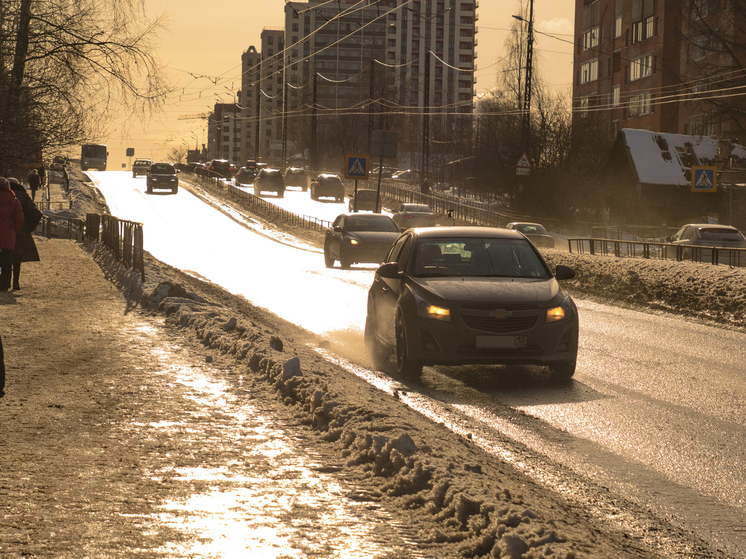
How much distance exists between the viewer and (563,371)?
9633mm

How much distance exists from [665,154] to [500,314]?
47.6 m

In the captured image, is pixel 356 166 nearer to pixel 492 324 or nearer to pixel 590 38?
pixel 492 324

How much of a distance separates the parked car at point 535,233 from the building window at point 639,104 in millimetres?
35155

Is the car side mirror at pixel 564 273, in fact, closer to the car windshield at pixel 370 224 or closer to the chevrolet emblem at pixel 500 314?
the chevrolet emblem at pixel 500 314

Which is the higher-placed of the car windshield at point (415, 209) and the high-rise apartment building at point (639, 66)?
the high-rise apartment building at point (639, 66)

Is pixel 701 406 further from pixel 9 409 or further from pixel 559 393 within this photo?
pixel 9 409

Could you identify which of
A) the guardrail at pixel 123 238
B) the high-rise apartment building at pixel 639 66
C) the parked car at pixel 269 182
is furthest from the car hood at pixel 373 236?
the parked car at pixel 269 182

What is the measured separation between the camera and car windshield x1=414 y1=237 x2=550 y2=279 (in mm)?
10250

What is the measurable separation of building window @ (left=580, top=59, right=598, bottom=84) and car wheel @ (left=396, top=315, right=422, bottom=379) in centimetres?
7355

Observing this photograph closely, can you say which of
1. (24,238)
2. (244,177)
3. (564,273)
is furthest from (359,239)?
(244,177)

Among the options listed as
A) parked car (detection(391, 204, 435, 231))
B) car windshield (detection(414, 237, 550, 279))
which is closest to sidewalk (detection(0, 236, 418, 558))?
car windshield (detection(414, 237, 550, 279))

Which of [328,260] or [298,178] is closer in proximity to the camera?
[328,260]

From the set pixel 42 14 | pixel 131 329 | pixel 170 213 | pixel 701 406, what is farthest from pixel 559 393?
pixel 170 213

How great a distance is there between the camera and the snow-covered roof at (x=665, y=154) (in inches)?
2050
